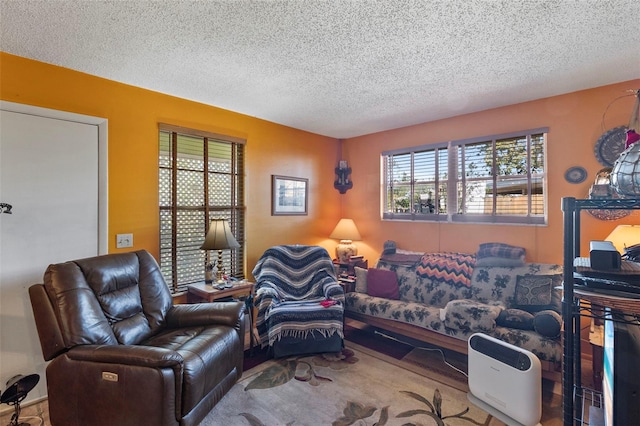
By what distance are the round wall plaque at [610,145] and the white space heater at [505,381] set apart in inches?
78.7

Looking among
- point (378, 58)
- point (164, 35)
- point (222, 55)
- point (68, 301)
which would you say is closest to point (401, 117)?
point (378, 58)

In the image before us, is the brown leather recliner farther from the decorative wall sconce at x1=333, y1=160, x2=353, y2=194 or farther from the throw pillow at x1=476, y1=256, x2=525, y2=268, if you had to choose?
the decorative wall sconce at x1=333, y1=160, x2=353, y2=194

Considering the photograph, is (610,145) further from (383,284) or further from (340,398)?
(340,398)

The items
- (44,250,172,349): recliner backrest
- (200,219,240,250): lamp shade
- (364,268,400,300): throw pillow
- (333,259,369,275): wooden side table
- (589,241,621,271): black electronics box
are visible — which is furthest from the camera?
(333,259,369,275): wooden side table

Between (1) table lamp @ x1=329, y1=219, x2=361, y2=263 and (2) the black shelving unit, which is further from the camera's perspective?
(1) table lamp @ x1=329, y1=219, x2=361, y2=263

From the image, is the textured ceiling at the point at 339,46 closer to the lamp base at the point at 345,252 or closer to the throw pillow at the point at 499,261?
the throw pillow at the point at 499,261

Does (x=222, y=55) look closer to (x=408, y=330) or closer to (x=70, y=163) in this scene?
(x=70, y=163)

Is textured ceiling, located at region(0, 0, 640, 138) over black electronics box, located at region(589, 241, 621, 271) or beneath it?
over

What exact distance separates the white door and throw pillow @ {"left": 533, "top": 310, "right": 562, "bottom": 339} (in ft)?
11.8

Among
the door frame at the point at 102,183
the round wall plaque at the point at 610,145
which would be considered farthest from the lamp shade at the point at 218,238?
the round wall plaque at the point at 610,145

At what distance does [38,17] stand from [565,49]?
3329 mm

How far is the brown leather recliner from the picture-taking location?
167 cm

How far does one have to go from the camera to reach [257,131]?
12.5ft

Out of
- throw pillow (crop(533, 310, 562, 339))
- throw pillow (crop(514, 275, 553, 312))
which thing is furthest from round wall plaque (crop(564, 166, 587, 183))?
throw pillow (crop(533, 310, 562, 339))
